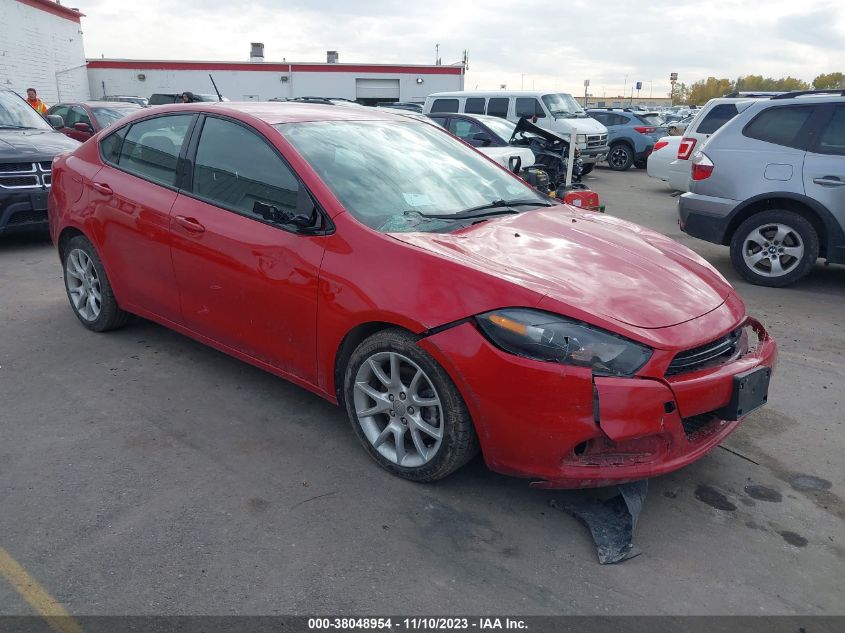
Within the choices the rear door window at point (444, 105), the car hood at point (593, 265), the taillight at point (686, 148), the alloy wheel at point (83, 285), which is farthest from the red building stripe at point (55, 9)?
the car hood at point (593, 265)

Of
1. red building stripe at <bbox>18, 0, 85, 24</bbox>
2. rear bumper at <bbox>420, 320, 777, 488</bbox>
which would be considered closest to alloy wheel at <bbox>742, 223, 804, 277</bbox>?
rear bumper at <bbox>420, 320, 777, 488</bbox>

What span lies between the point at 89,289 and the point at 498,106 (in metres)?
12.8

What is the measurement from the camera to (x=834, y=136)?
6301 mm

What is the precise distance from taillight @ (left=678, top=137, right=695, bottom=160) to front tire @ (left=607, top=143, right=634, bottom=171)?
274 inches

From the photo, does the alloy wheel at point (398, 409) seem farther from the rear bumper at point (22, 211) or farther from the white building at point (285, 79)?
the white building at point (285, 79)

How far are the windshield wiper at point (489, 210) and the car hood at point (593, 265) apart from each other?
91mm

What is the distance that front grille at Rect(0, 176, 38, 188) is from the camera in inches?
281

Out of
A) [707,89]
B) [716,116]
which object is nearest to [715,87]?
[707,89]

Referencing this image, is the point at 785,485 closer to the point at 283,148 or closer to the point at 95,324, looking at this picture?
the point at 283,148

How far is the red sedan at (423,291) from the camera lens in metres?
2.68

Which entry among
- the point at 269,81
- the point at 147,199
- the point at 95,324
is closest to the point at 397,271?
the point at 147,199

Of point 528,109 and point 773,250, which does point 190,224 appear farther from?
point 528,109

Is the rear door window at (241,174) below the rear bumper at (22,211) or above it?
above
